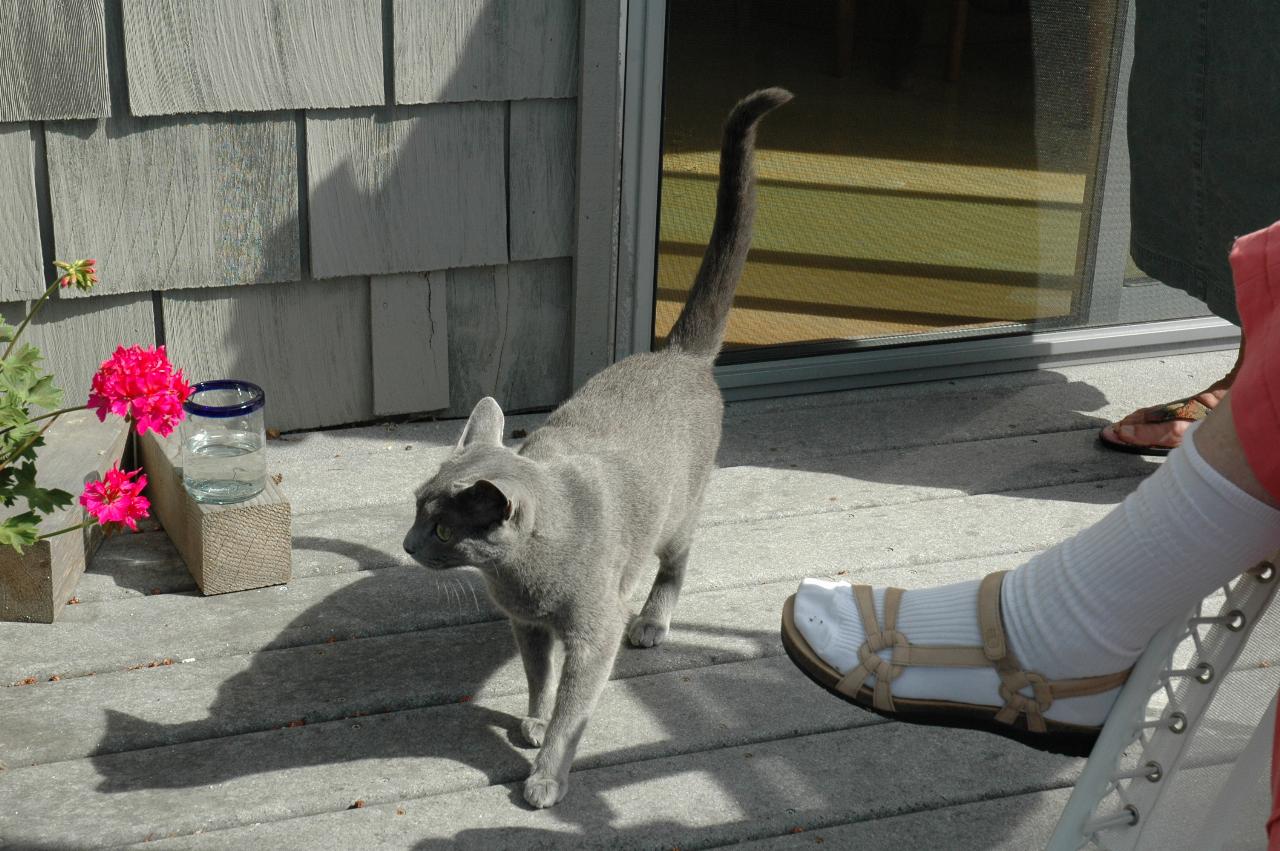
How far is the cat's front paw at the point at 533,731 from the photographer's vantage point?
1973 mm

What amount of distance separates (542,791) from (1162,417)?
181 cm

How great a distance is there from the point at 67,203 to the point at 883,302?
1899mm

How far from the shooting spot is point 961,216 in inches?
131

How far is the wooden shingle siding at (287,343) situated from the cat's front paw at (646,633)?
3.35ft

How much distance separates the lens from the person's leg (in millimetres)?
1349

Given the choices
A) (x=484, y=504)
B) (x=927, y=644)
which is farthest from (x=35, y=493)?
(x=927, y=644)

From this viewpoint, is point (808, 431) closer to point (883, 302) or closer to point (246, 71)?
point (883, 302)

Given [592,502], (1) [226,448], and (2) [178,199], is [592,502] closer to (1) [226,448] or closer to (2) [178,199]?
(1) [226,448]

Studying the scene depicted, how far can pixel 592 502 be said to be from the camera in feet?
6.50

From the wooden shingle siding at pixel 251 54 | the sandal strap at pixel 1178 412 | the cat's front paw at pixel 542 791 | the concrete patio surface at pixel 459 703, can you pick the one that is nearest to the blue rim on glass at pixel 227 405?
the concrete patio surface at pixel 459 703

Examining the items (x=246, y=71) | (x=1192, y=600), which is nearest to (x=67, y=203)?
(x=246, y=71)

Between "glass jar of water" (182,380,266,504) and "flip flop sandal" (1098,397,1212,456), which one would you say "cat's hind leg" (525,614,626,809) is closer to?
"glass jar of water" (182,380,266,504)

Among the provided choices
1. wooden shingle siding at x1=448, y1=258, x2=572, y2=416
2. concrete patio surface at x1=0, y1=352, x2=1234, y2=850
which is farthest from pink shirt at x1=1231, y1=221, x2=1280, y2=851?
wooden shingle siding at x1=448, y1=258, x2=572, y2=416

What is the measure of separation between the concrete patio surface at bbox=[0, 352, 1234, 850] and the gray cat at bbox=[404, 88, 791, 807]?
100mm
